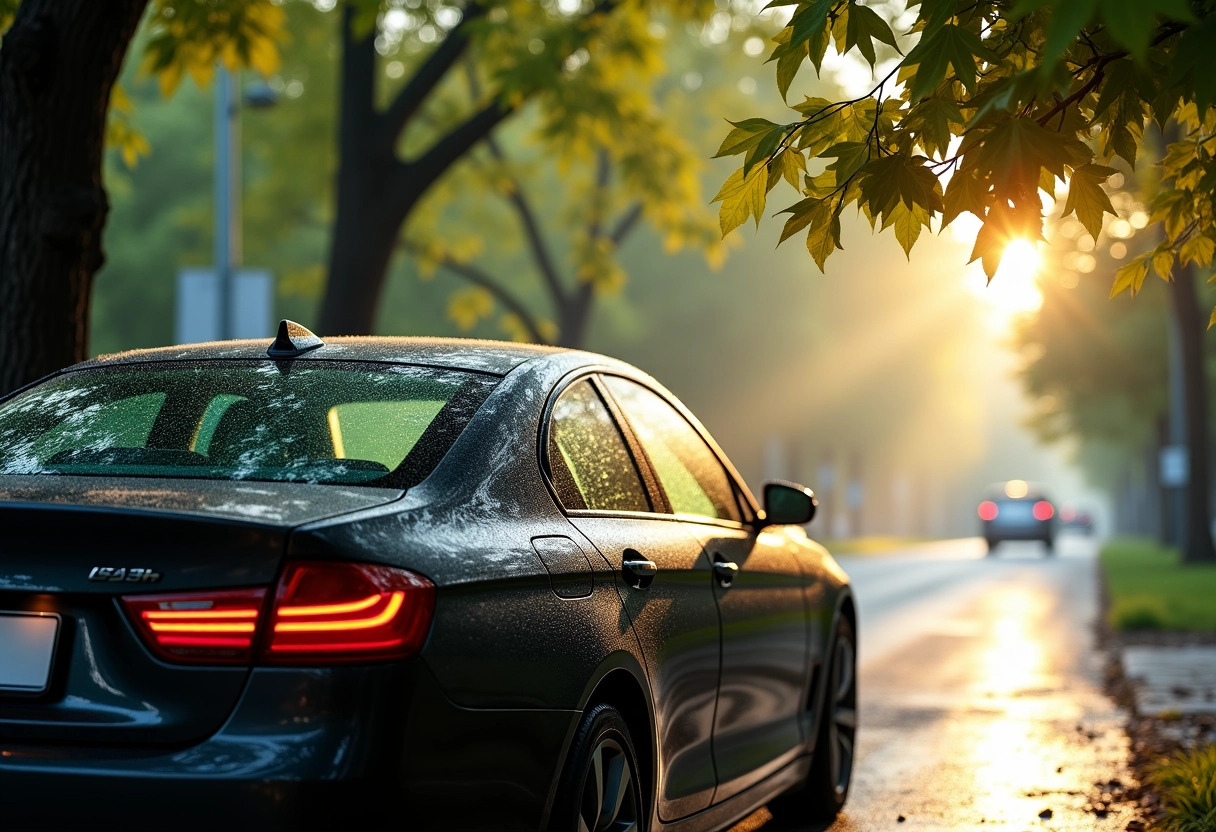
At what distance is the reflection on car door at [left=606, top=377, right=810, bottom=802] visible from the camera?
525cm

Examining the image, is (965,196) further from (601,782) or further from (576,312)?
(576,312)

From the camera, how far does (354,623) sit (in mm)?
3293

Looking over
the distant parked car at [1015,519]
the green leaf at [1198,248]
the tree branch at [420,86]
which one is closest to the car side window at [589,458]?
the green leaf at [1198,248]

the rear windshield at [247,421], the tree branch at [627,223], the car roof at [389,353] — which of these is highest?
the tree branch at [627,223]

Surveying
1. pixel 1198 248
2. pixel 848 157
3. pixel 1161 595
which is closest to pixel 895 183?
pixel 848 157

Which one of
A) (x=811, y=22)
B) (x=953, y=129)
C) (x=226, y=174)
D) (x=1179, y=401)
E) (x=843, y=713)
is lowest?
(x=843, y=713)

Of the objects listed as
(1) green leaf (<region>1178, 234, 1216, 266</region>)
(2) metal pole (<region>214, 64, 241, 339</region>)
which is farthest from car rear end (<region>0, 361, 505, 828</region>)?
(2) metal pole (<region>214, 64, 241, 339</region>)

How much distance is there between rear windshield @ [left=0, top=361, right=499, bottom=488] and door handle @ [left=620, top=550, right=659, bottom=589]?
0.58 metres

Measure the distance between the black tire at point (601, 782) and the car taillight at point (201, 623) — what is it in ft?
3.08

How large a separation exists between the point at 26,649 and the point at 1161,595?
63.5 ft

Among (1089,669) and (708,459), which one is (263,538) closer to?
(708,459)

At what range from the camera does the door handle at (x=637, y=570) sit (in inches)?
174

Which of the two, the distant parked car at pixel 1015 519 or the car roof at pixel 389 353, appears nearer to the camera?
the car roof at pixel 389 353

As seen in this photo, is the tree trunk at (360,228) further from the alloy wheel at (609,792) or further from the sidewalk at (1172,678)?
the alloy wheel at (609,792)
